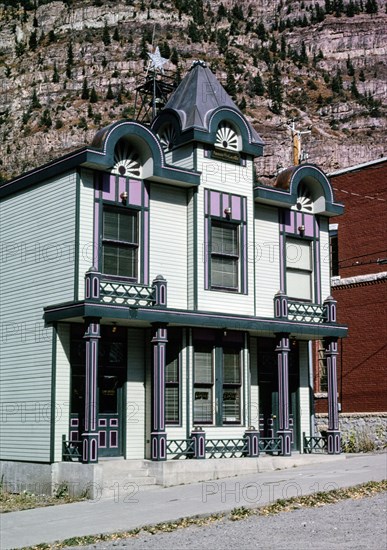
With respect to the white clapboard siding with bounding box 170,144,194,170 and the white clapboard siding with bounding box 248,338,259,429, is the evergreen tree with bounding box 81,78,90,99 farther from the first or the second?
the white clapboard siding with bounding box 248,338,259,429

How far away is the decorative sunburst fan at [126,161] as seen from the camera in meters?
22.8

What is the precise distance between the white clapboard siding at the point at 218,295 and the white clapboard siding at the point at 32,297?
3.73 metres

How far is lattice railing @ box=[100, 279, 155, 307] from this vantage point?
21.3 m

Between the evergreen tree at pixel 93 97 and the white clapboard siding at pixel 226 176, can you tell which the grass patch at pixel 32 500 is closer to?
the white clapboard siding at pixel 226 176

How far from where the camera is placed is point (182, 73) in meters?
167

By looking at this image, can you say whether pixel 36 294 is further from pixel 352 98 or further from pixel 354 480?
pixel 352 98

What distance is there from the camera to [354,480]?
1959 cm

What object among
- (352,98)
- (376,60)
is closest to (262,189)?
(352,98)

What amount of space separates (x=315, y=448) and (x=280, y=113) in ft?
463

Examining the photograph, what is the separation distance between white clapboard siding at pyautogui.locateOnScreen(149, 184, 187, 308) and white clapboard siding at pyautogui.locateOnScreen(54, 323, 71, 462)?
2.97 metres

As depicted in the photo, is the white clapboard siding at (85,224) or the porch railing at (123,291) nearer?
the porch railing at (123,291)

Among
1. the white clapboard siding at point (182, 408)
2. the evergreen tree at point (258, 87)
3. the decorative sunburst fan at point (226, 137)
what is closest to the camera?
the white clapboard siding at point (182, 408)

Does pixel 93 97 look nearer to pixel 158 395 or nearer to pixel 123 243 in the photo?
pixel 123 243

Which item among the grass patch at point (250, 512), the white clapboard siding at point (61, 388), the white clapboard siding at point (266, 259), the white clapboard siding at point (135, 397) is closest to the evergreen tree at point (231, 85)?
the white clapboard siding at point (266, 259)
